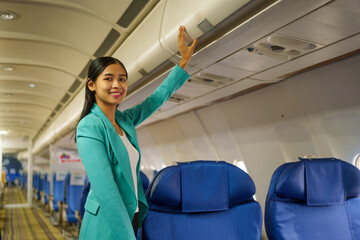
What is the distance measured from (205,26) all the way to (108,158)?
1.10 metres

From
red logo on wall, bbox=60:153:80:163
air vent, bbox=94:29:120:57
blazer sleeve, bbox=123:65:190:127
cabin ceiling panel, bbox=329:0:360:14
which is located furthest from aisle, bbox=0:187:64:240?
cabin ceiling panel, bbox=329:0:360:14

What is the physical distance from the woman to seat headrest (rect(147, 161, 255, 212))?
0.31 m

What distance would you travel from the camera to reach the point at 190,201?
221 centimetres

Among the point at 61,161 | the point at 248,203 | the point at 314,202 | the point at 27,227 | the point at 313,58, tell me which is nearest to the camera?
the point at 248,203

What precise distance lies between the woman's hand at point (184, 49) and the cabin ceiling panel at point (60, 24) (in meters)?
1.56

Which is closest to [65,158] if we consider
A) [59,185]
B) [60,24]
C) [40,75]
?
[59,185]

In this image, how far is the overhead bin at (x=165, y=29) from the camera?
2090 millimetres

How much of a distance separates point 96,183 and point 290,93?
9.91 ft

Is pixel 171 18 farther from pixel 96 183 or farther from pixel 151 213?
pixel 96 183

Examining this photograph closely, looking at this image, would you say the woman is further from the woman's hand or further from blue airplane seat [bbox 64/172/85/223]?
blue airplane seat [bbox 64/172/85/223]

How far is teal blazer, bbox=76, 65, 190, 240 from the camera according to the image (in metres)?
1.48

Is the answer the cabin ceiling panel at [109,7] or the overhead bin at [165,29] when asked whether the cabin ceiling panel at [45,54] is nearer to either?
the overhead bin at [165,29]

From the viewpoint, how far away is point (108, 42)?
422 centimetres

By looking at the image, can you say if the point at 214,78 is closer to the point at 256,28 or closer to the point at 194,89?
the point at 194,89
